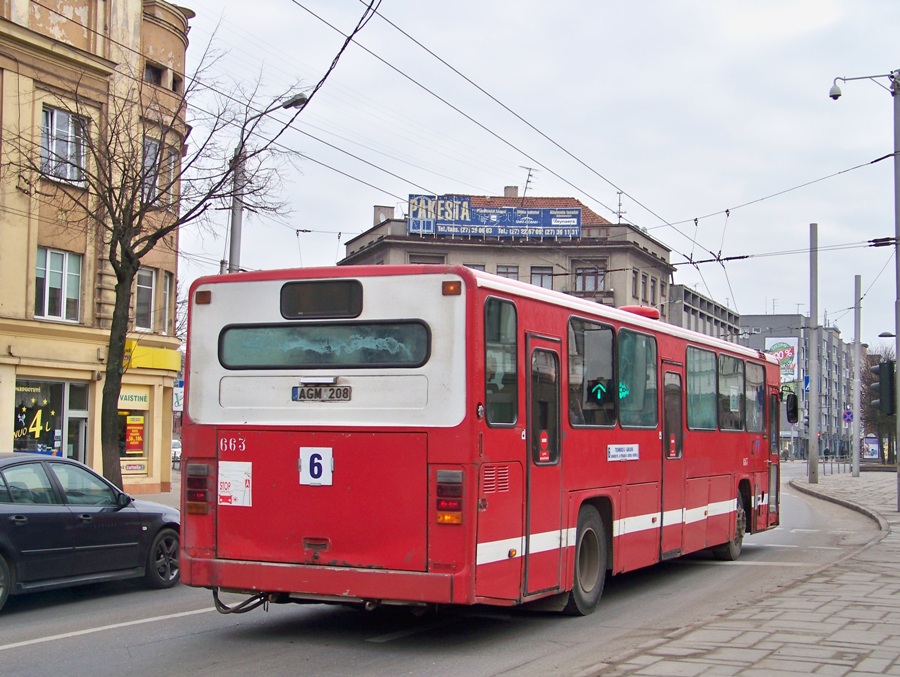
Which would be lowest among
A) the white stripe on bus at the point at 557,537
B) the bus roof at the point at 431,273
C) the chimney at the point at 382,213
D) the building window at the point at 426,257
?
the white stripe on bus at the point at 557,537

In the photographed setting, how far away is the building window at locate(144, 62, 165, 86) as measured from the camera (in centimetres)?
2919

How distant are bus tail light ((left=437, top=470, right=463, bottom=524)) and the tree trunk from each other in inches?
444

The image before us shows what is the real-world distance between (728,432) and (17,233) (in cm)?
1735

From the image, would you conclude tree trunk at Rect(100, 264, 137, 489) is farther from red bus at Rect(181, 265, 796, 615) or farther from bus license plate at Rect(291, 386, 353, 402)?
bus license plate at Rect(291, 386, 353, 402)

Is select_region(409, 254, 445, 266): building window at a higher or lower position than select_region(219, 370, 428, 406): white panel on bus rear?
higher

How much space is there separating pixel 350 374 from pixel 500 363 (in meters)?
1.16

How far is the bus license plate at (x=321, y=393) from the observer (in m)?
8.30

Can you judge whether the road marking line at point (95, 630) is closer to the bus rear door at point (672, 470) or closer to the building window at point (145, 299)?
the bus rear door at point (672, 470)

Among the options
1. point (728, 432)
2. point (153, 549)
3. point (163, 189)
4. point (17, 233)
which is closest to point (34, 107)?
point (17, 233)

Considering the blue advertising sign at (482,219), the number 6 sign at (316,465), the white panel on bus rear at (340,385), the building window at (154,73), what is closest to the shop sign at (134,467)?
the building window at (154,73)

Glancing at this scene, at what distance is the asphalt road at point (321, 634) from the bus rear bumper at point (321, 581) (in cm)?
46

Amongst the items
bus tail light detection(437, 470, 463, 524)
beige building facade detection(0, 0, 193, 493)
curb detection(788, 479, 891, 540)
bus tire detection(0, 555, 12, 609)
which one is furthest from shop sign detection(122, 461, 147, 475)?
bus tail light detection(437, 470, 463, 524)

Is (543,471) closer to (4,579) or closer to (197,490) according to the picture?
(197,490)

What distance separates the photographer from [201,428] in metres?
8.73
